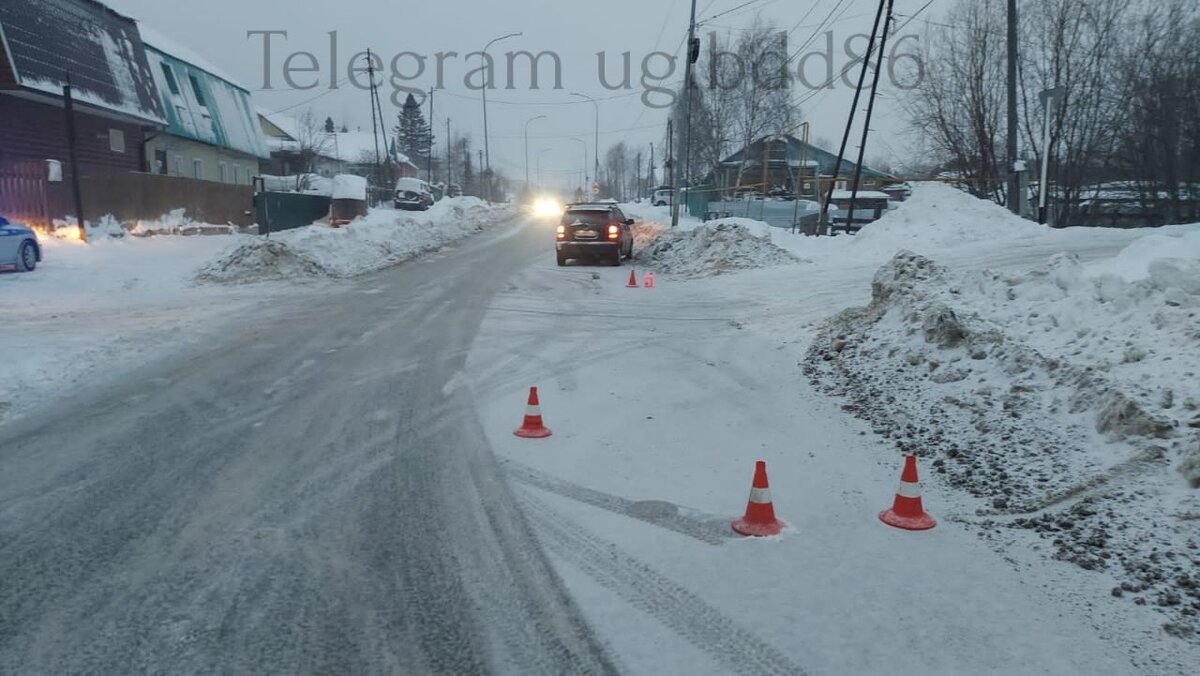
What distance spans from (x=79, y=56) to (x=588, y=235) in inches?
683

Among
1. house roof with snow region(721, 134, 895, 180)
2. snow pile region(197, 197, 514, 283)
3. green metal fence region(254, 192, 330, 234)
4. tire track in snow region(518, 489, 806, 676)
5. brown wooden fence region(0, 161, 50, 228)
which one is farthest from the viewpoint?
house roof with snow region(721, 134, 895, 180)

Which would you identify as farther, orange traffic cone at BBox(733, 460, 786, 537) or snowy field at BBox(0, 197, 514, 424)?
snowy field at BBox(0, 197, 514, 424)

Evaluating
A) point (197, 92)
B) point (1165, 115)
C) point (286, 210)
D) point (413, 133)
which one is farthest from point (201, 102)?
point (413, 133)

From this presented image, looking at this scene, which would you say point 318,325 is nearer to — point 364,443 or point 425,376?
point 425,376

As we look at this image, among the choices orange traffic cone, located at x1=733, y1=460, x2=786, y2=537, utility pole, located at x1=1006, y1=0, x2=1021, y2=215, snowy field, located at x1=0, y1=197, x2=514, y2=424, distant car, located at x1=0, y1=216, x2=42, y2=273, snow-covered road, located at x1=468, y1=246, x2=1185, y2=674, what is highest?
utility pole, located at x1=1006, y1=0, x2=1021, y2=215

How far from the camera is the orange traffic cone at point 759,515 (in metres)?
4.88

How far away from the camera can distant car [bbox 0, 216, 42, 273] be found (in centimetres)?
1600

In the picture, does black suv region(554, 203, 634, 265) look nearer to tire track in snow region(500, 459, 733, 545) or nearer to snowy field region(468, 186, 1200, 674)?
snowy field region(468, 186, 1200, 674)

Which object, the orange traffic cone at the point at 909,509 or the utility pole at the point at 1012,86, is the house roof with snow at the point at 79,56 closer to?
the utility pole at the point at 1012,86

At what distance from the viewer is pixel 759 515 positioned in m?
4.91

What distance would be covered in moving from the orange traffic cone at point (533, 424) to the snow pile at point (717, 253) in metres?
12.2

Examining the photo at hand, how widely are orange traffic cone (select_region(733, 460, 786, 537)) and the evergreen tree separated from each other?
122 m

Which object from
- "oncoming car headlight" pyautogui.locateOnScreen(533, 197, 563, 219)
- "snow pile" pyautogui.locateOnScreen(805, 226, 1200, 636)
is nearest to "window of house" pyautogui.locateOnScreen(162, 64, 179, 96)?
"oncoming car headlight" pyautogui.locateOnScreen(533, 197, 563, 219)

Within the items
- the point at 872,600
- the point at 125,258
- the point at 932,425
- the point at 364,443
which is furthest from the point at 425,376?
the point at 125,258
